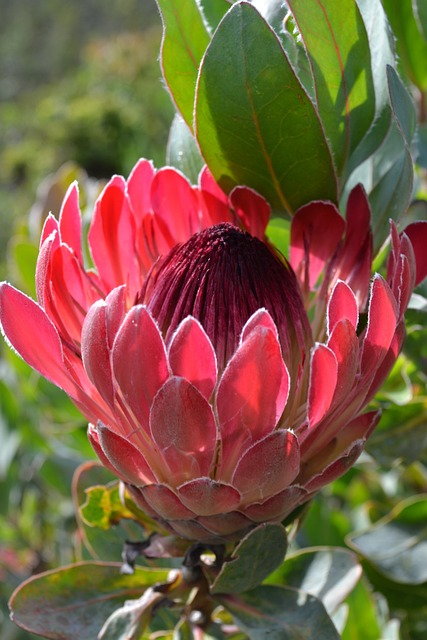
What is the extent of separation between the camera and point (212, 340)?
0.71 metres

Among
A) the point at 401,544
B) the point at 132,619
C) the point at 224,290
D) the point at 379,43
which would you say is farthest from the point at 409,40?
the point at 132,619

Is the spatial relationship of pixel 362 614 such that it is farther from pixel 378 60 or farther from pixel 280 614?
pixel 378 60

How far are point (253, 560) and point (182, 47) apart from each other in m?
0.51

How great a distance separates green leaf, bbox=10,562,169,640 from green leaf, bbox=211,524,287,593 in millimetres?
159

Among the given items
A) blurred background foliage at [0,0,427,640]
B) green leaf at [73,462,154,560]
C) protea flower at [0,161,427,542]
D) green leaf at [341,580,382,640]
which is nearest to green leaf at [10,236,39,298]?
blurred background foliage at [0,0,427,640]

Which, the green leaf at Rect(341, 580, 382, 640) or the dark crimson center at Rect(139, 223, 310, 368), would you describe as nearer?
the dark crimson center at Rect(139, 223, 310, 368)

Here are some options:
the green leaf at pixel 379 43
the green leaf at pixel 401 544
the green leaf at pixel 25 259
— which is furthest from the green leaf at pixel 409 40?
the green leaf at pixel 25 259

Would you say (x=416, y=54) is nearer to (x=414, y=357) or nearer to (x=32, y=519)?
(x=414, y=357)

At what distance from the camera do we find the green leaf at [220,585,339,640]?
78cm

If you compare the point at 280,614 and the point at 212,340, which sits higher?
the point at 212,340

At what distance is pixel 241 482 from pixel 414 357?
44cm

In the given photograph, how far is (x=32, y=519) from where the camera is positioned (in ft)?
6.51

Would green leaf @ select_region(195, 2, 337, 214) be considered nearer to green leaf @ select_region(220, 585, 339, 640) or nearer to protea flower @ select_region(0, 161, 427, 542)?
protea flower @ select_region(0, 161, 427, 542)

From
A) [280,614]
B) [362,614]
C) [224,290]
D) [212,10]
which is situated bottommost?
[362,614]
